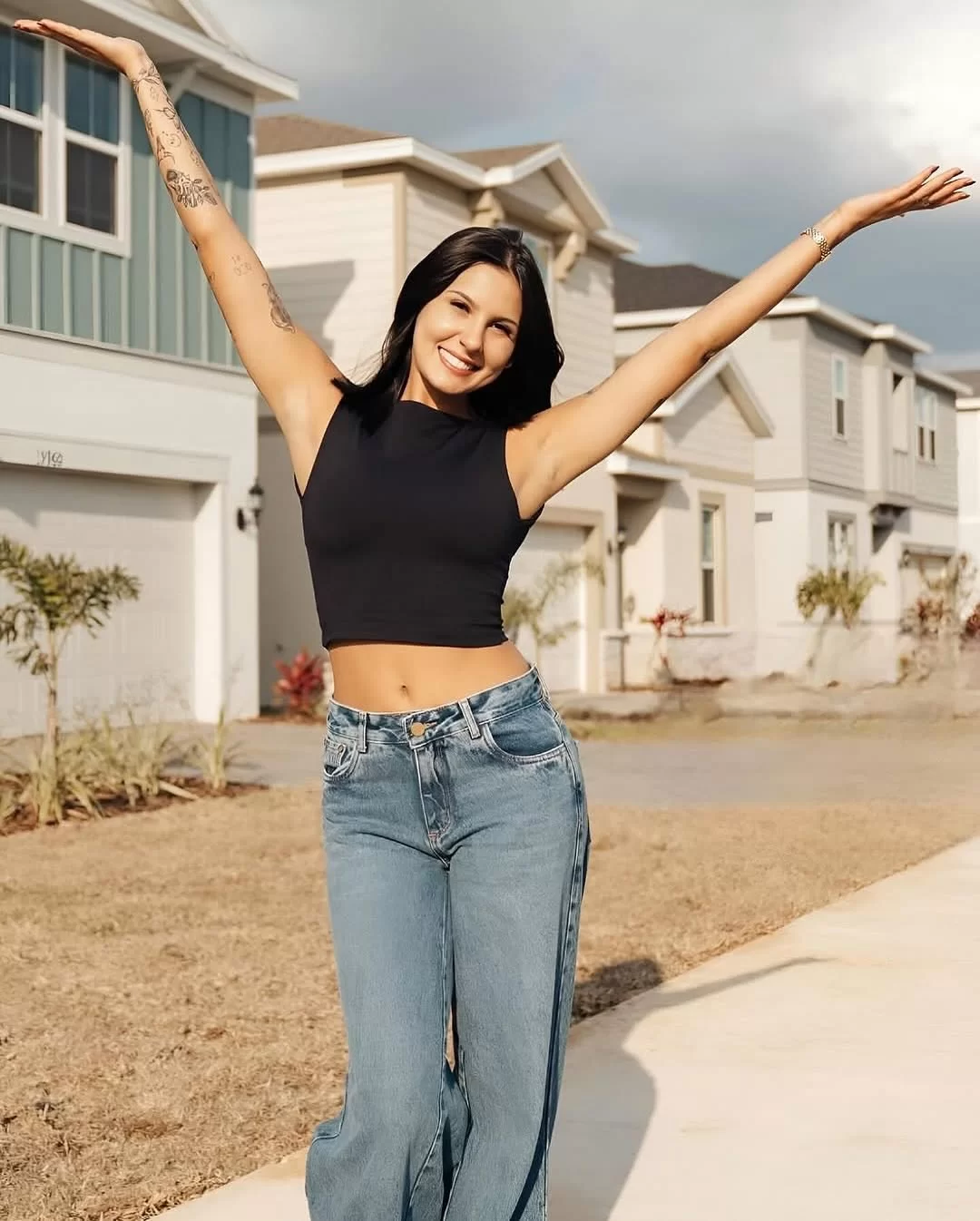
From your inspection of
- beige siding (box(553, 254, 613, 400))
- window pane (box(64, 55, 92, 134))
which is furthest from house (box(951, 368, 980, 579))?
window pane (box(64, 55, 92, 134))

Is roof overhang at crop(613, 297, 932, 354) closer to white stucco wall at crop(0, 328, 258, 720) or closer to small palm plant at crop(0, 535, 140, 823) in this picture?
white stucco wall at crop(0, 328, 258, 720)

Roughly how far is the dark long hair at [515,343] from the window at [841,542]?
89.8 feet

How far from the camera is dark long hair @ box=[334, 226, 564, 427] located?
315 cm

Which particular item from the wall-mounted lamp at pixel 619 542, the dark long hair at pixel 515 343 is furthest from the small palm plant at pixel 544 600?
the dark long hair at pixel 515 343

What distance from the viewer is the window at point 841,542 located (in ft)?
99.8

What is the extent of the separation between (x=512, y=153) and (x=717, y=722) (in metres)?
8.05

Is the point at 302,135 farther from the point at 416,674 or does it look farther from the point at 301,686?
the point at 416,674

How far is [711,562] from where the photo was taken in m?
26.2

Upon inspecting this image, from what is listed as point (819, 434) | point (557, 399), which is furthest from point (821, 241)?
point (819, 434)

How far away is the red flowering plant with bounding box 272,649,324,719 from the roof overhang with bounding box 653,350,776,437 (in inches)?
319

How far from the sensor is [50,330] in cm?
1418

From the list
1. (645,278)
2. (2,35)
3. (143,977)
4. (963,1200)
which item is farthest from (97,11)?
(645,278)

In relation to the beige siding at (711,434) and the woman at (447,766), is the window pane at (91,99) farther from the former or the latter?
the woman at (447,766)

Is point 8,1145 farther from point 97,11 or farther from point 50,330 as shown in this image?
point 97,11
